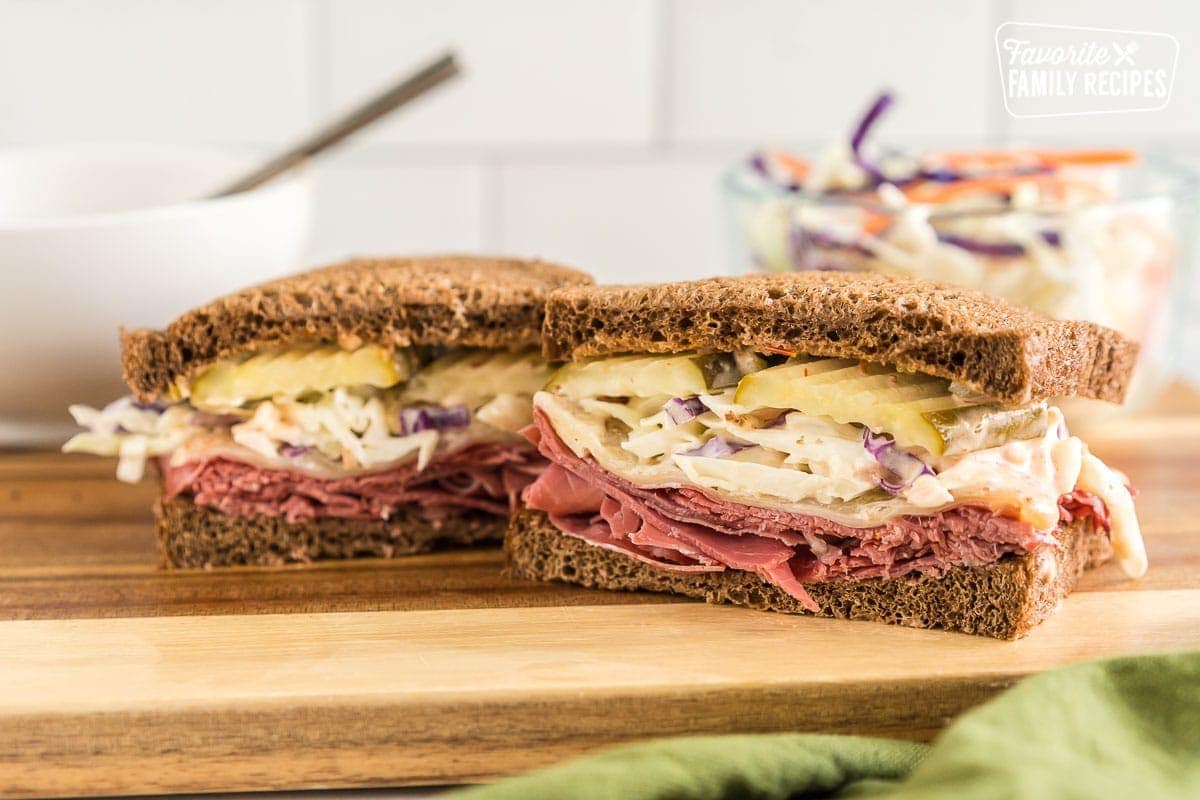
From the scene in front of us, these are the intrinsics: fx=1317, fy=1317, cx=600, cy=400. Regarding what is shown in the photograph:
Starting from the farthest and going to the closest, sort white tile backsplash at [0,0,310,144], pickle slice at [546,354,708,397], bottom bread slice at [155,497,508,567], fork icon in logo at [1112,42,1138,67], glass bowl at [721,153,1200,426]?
1. white tile backsplash at [0,0,310,144]
2. glass bowl at [721,153,1200,426]
3. fork icon in logo at [1112,42,1138,67]
4. bottom bread slice at [155,497,508,567]
5. pickle slice at [546,354,708,397]

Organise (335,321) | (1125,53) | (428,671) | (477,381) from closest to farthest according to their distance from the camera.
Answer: (428,671) → (335,321) → (477,381) → (1125,53)

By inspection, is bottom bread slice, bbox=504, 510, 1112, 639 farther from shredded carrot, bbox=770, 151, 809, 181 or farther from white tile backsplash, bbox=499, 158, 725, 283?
white tile backsplash, bbox=499, 158, 725, 283

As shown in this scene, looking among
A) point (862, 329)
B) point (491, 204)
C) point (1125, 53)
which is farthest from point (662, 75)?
point (862, 329)

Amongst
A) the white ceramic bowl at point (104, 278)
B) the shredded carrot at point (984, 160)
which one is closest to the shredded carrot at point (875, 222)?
the shredded carrot at point (984, 160)

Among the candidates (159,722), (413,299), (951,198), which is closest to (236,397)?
(413,299)

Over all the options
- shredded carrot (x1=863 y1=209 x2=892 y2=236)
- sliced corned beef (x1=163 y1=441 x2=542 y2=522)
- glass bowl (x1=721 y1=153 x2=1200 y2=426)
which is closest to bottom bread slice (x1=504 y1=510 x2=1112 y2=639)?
sliced corned beef (x1=163 y1=441 x2=542 y2=522)

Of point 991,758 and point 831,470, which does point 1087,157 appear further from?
point 991,758

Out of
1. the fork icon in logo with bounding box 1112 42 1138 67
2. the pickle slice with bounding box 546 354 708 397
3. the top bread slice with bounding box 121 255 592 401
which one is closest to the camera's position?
the pickle slice with bounding box 546 354 708 397
